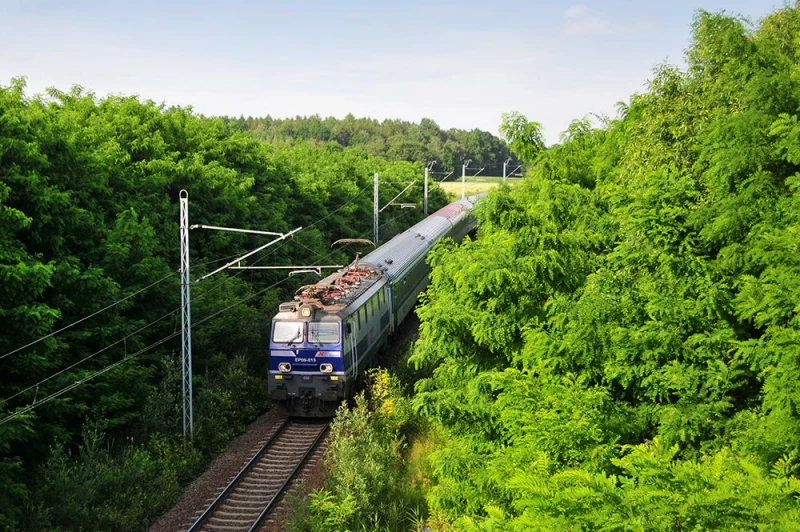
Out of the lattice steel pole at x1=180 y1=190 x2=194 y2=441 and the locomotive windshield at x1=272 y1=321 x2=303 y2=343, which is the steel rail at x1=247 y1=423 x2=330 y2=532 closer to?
the locomotive windshield at x1=272 y1=321 x2=303 y2=343

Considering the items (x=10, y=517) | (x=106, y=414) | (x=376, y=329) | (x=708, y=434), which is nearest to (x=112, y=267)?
(x=106, y=414)

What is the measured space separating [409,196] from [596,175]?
46156 millimetres

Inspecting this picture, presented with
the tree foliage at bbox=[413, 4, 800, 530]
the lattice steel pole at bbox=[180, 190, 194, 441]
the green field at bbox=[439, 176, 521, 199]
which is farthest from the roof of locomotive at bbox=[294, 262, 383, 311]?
the green field at bbox=[439, 176, 521, 199]

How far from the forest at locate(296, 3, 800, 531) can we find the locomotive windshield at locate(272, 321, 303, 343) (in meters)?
5.43

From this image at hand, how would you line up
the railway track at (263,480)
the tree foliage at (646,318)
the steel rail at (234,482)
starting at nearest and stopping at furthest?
the tree foliage at (646,318), the steel rail at (234,482), the railway track at (263,480)

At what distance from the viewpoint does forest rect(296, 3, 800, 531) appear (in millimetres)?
8484

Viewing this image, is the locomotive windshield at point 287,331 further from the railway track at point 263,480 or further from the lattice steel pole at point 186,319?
the railway track at point 263,480

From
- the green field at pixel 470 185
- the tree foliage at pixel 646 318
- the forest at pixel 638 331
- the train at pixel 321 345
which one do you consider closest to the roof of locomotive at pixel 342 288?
the train at pixel 321 345

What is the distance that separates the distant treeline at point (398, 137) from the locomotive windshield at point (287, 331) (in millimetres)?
89189

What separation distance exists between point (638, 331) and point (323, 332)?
10.7m

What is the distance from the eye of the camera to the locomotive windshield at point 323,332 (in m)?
19.3

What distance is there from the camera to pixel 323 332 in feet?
63.5

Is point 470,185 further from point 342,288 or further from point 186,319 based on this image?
point 186,319

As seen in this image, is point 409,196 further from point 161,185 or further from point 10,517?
point 10,517
